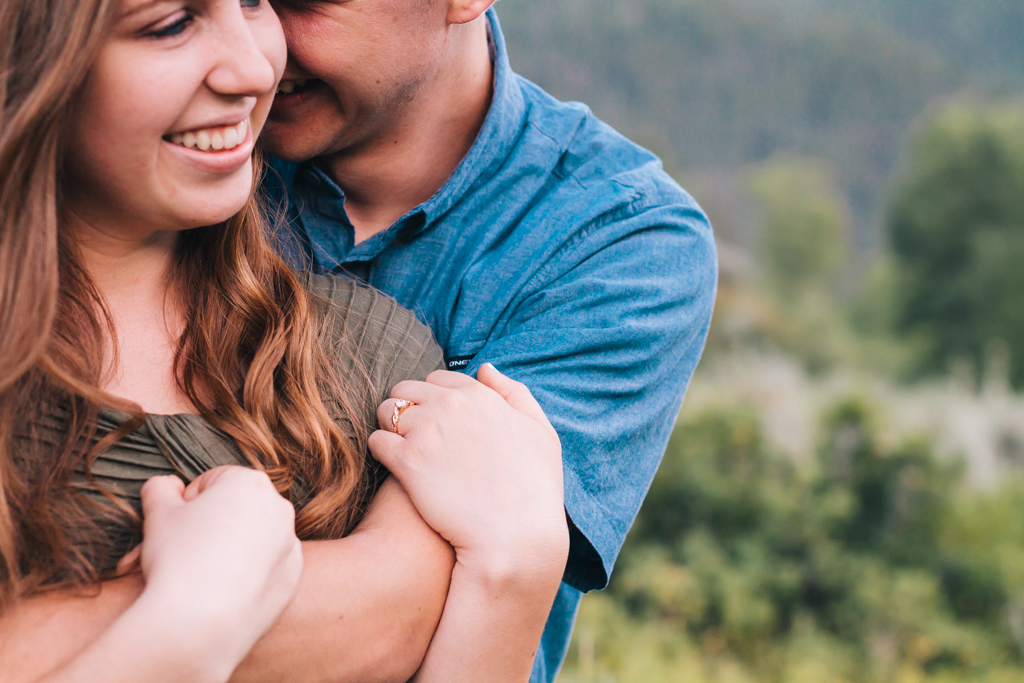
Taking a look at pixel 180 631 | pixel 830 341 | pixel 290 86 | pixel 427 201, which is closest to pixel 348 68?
pixel 290 86

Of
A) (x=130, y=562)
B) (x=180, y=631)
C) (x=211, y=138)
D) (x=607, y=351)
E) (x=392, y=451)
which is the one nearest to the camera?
(x=180, y=631)

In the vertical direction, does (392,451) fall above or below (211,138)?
below

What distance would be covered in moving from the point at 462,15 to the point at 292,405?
1.01 metres

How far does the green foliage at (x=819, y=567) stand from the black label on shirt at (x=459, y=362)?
3.99 metres

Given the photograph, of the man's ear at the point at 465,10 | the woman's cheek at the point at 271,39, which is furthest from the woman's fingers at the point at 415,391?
the man's ear at the point at 465,10

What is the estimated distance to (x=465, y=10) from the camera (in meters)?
2.02

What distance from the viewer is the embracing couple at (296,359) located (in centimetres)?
118

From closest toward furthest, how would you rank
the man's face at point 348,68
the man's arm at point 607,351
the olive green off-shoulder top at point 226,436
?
the olive green off-shoulder top at point 226,436, the man's arm at point 607,351, the man's face at point 348,68

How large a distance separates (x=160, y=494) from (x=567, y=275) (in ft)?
2.89

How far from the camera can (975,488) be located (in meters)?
7.19

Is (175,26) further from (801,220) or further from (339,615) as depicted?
(801,220)

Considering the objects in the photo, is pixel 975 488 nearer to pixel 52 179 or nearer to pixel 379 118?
pixel 379 118

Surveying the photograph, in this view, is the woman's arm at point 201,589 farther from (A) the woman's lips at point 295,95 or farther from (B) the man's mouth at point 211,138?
(A) the woman's lips at point 295,95

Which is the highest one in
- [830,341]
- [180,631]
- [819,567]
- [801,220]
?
[180,631]
